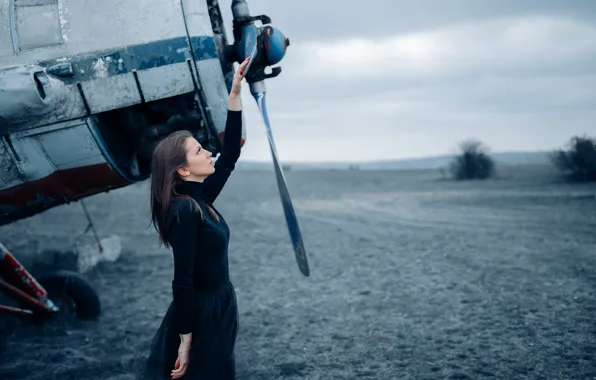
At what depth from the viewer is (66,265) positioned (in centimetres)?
777

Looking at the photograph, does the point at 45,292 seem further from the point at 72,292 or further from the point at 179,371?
the point at 179,371

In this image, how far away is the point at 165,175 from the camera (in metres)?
2.44

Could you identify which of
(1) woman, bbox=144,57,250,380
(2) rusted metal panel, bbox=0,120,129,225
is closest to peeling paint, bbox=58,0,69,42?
(2) rusted metal panel, bbox=0,120,129,225

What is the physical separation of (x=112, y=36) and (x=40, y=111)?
0.83m

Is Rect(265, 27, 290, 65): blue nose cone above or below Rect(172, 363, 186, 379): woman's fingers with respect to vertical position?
above

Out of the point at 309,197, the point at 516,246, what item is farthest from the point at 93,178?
the point at 309,197

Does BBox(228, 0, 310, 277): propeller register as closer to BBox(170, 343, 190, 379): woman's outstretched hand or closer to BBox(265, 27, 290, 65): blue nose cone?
BBox(265, 27, 290, 65): blue nose cone

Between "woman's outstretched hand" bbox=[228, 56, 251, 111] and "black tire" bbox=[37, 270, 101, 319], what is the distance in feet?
12.4

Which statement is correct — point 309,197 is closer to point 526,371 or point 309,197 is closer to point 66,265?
point 66,265

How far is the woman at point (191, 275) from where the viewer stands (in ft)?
7.47

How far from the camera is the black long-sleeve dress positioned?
2262 millimetres

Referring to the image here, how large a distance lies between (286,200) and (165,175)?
6.11 feet

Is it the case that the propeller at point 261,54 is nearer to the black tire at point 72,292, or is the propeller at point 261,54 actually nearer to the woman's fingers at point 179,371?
the woman's fingers at point 179,371

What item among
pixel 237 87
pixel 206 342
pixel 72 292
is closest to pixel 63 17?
pixel 237 87
